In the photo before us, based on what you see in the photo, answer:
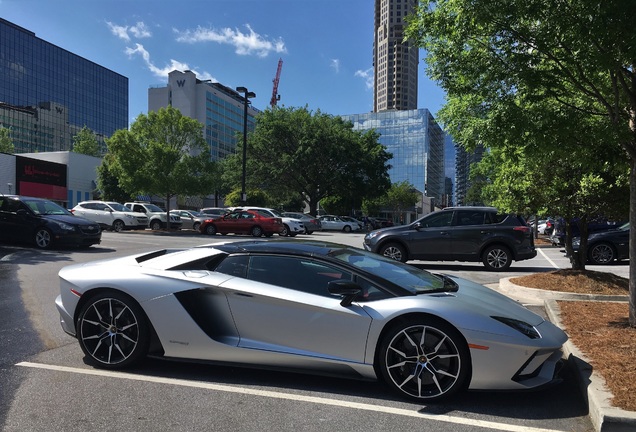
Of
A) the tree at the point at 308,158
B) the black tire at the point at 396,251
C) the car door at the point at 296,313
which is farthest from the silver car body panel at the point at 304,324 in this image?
the tree at the point at 308,158

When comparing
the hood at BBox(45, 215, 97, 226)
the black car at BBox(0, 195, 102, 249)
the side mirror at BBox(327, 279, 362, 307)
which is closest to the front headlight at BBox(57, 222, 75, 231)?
the black car at BBox(0, 195, 102, 249)

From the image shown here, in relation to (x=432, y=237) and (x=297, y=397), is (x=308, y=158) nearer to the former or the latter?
(x=432, y=237)

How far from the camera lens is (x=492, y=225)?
1231 cm

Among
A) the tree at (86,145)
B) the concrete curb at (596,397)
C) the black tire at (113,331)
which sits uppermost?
the tree at (86,145)

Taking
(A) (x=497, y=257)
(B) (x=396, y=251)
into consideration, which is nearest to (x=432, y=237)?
(B) (x=396, y=251)

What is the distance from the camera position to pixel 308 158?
44.4 m

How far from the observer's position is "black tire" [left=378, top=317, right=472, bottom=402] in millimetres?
3668

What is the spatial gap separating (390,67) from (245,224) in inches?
6132

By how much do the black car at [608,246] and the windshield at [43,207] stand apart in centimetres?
1634

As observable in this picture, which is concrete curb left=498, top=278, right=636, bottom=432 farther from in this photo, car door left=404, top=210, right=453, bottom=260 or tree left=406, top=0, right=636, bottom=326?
car door left=404, top=210, right=453, bottom=260

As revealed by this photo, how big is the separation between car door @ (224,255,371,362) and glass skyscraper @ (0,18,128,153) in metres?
121

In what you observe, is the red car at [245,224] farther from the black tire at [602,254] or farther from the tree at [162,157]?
the black tire at [602,254]

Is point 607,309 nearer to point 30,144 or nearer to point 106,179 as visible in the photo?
point 106,179

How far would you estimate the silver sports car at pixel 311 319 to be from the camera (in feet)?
12.1
